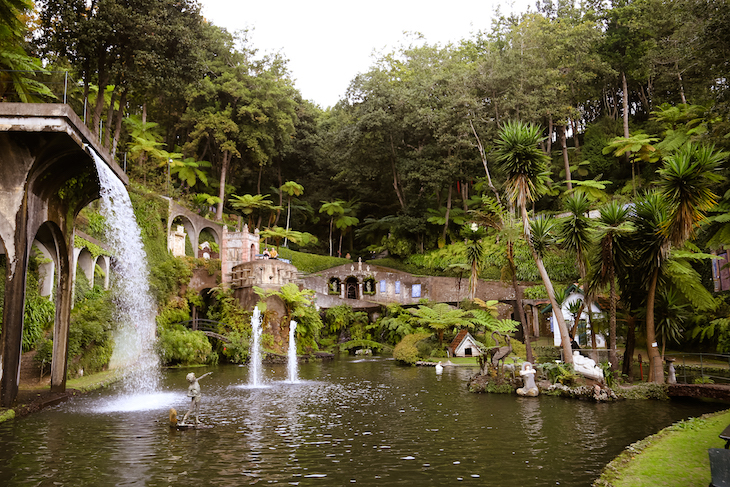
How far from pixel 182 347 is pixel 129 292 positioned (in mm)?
3704

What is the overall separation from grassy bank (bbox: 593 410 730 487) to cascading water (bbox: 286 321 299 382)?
13424mm

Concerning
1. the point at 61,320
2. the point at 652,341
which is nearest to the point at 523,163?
the point at 652,341

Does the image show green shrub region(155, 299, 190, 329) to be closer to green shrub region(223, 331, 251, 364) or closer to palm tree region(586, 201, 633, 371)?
green shrub region(223, 331, 251, 364)

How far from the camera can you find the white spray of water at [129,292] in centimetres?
1493

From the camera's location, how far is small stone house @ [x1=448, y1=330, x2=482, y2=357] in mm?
28734

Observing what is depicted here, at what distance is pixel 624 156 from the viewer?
41844mm

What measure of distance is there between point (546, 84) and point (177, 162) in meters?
28.0

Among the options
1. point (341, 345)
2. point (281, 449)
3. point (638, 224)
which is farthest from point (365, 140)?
point (281, 449)

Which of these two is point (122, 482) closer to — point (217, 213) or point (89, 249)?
point (89, 249)

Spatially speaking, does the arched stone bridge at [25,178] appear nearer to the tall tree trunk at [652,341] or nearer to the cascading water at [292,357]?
the cascading water at [292,357]

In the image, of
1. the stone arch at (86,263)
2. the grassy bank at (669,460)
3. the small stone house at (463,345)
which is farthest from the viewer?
the small stone house at (463,345)

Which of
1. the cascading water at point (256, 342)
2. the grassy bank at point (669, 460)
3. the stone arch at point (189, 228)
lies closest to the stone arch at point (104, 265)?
the cascading water at point (256, 342)

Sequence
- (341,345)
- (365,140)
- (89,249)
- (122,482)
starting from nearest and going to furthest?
(122,482) < (89,249) < (341,345) < (365,140)

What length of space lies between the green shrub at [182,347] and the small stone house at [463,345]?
12.9 meters
